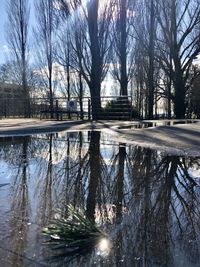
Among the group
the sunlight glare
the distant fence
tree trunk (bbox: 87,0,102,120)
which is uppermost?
tree trunk (bbox: 87,0,102,120)

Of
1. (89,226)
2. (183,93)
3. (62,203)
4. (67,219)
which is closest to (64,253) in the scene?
(89,226)

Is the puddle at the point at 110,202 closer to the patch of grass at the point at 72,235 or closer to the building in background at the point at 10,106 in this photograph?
the patch of grass at the point at 72,235

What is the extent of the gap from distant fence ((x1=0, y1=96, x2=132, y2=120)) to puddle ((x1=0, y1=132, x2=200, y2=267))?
1299 cm

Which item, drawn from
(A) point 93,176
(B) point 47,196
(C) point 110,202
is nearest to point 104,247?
(C) point 110,202

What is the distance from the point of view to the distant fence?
69.7 ft

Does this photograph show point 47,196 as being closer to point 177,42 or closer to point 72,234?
point 72,234

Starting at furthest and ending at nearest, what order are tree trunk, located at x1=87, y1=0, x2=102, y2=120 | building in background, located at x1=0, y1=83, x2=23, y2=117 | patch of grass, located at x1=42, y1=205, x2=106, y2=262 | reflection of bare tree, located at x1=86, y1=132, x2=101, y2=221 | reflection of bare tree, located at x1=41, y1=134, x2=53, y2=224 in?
building in background, located at x1=0, y1=83, x2=23, y2=117 < tree trunk, located at x1=87, y1=0, x2=102, y2=120 < reflection of bare tree, located at x1=86, y1=132, x2=101, y2=221 < reflection of bare tree, located at x1=41, y1=134, x2=53, y2=224 < patch of grass, located at x1=42, y1=205, x2=106, y2=262

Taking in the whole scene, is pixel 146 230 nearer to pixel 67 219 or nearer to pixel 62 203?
pixel 67 219

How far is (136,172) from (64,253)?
320 centimetres

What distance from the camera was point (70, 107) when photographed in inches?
926

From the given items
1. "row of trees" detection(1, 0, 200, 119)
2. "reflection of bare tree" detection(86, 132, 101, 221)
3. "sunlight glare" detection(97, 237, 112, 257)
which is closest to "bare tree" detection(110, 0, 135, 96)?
"row of trees" detection(1, 0, 200, 119)

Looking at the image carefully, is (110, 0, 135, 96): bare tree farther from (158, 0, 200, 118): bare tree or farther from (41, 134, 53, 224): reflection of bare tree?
(41, 134, 53, 224): reflection of bare tree

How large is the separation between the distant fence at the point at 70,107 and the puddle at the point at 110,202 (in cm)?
1299

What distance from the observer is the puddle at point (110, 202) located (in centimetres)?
304
